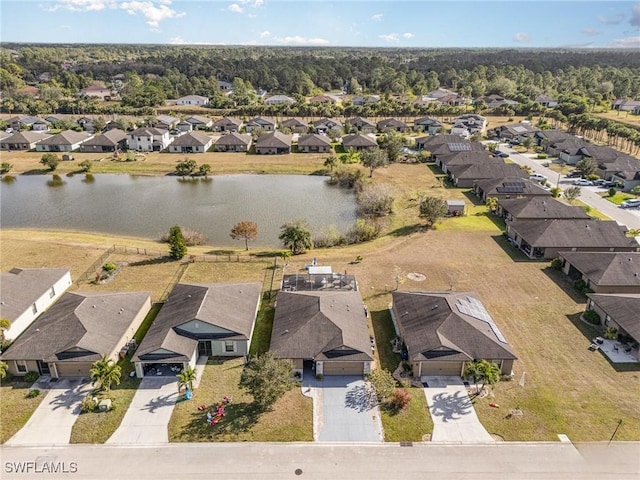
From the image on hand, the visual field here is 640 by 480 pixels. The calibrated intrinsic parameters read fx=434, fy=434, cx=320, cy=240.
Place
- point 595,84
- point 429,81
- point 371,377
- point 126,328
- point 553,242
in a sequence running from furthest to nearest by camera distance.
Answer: point 429,81, point 595,84, point 553,242, point 126,328, point 371,377

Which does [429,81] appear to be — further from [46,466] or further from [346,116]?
[46,466]

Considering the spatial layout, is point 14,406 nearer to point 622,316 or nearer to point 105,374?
point 105,374

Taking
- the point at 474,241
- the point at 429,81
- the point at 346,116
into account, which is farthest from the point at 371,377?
the point at 429,81

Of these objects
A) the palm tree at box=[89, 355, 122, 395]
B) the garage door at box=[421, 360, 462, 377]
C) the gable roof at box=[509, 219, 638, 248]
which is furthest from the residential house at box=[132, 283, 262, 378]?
the gable roof at box=[509, 219, 638, 248]

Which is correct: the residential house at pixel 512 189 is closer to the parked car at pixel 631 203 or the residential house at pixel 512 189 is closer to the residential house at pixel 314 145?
the parked car at pixel 631 203

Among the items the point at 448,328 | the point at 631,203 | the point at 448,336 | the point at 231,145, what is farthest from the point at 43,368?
the point at 631,203

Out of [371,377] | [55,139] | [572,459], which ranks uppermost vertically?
[55,139]
